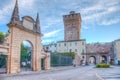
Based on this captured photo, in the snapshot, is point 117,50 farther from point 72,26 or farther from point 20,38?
point 20,38

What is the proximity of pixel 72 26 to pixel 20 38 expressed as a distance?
6400 centimetres

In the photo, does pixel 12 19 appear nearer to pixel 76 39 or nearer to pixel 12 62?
pixel 12 62

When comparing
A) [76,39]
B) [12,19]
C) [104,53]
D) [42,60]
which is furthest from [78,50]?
[12,19]

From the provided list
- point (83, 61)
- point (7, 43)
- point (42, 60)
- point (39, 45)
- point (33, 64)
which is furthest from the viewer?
point (83, 61)

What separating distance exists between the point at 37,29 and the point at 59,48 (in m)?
59.8

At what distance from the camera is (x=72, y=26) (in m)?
88.6

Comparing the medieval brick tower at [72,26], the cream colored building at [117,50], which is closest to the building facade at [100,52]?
the cream colored building at [117,50]

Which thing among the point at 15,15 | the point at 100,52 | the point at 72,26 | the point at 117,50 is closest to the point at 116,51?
the point at 117,50

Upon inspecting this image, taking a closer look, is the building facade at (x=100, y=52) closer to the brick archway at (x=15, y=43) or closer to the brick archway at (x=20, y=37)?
the brick archway at (x=20, y=37)

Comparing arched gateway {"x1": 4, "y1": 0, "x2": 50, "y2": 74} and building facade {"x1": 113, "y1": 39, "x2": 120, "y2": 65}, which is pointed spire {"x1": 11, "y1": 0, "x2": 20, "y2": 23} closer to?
arched gateway {"x1": 4, "y1": 0, "x2": 50, "y2": 74}

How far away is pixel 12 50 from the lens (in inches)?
939

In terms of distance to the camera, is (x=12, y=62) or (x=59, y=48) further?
(x=59, y=48)

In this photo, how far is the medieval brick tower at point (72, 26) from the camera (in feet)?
288

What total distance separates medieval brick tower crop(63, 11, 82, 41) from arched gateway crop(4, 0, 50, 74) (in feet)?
187
